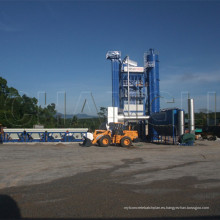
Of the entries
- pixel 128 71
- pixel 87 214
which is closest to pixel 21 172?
pixel 87 214

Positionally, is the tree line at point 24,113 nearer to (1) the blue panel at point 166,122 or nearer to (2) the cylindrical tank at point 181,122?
(1) the blue panel at point 166,122

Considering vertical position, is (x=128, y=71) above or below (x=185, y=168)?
above

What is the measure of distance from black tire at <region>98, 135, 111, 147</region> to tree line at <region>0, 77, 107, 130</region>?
19.1 metres

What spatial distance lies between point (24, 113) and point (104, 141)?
98.4 ft

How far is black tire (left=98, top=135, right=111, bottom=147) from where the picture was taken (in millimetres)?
22828

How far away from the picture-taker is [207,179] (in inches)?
362

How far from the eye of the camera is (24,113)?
1903 inches

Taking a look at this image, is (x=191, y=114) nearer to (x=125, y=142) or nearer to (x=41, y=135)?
(x=125, y=142)

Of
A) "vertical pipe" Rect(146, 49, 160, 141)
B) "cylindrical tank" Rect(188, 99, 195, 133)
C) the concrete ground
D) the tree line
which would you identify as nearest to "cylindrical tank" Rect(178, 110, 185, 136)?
"cylindrical tank" Rect(188, 99, 195, 133)

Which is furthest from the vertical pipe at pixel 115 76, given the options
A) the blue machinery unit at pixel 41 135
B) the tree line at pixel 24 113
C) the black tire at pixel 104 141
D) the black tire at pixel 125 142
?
the black tire at pixel 104 141

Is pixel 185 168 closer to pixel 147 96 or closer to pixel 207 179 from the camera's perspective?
pixel 207 179

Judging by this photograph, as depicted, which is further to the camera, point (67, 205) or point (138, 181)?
point (138, 181)

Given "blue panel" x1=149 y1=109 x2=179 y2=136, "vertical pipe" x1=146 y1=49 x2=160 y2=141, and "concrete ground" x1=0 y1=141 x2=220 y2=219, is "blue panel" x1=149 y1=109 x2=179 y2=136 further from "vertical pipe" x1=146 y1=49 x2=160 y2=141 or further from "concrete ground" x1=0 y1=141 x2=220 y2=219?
"vertical pipe" x1=146 y1=49 x2=160 y2=141

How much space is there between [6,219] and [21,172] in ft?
17.9
